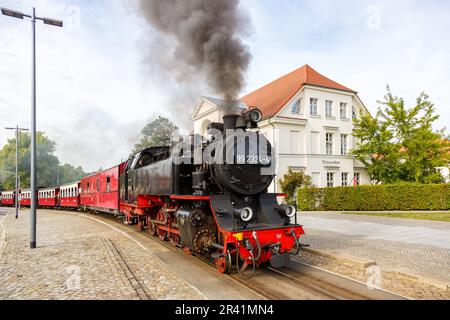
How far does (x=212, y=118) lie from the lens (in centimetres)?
2816

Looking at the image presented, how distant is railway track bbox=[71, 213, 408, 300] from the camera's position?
17.0 feet

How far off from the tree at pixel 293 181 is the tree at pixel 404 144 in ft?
13.9

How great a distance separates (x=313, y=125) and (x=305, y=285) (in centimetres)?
2131

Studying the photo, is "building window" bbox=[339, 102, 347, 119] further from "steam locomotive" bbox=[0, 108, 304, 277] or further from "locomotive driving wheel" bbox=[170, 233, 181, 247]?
"locomotive driving wheel" bbox=[170, 233, 181, 247]

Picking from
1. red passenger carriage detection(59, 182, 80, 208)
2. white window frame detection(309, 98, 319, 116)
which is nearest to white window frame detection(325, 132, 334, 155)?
white window frame detection(309, 98, 319, 116)

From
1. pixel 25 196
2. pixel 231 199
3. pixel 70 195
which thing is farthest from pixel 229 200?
pixel 25 196

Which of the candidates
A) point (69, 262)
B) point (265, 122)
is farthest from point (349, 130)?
point (69, 262)

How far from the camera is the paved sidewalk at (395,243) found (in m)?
6.82

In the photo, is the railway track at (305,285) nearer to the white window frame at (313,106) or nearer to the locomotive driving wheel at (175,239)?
the locomotive driving wheel at (175,239)

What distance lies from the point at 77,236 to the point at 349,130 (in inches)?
903

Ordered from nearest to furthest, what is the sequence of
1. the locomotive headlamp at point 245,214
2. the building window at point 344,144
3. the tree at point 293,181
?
the locomotive headlamp at point 245,214 < the tree at point 293,181 < the building window at point 344,144

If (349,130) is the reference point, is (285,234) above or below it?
below

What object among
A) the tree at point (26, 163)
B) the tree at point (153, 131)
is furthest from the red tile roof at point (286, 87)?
the tree at point (26, 163)

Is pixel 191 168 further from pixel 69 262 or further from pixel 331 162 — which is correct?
pixel 331 162
